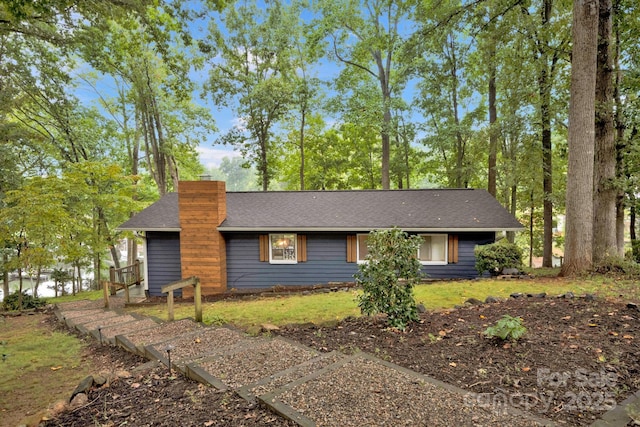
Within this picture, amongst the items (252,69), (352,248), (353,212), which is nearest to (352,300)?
(352,248)

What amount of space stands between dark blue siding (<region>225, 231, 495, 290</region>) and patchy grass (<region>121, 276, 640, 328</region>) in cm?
198

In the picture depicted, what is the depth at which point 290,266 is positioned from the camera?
10.1 metres

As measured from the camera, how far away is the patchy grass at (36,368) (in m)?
3.47

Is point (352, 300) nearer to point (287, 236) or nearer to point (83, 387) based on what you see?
point (83, 387)

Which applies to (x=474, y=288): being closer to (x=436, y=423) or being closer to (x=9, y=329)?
(x=436, y=423)

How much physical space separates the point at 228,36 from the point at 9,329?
16.7 meters

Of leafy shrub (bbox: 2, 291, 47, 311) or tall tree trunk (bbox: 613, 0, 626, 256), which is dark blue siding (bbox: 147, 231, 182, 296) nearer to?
leafy shrub (bbox: 2, 291, 47, 311)

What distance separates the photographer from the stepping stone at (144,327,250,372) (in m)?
3.58

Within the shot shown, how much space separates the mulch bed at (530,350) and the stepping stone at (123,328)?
275cm

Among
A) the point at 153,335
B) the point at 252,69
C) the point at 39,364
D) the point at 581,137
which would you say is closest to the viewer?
the point at 39,364

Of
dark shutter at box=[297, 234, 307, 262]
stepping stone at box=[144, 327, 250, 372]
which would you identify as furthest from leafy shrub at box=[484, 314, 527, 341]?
dark shutter at box=[297, 234, 307, 262]

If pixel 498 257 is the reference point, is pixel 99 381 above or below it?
below

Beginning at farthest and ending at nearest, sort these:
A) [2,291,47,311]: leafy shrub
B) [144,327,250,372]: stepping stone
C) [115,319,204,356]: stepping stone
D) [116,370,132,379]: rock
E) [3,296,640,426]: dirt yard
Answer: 1. [2,291,47,311]: leafy shrub
2. [115,319,204,356]: stepping stone
3. [144,327,250,372]: stepping stone
4. [116,370,132,379]: rock
5. [3,296,640,426]: dirt yard

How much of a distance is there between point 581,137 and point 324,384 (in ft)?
24.7
